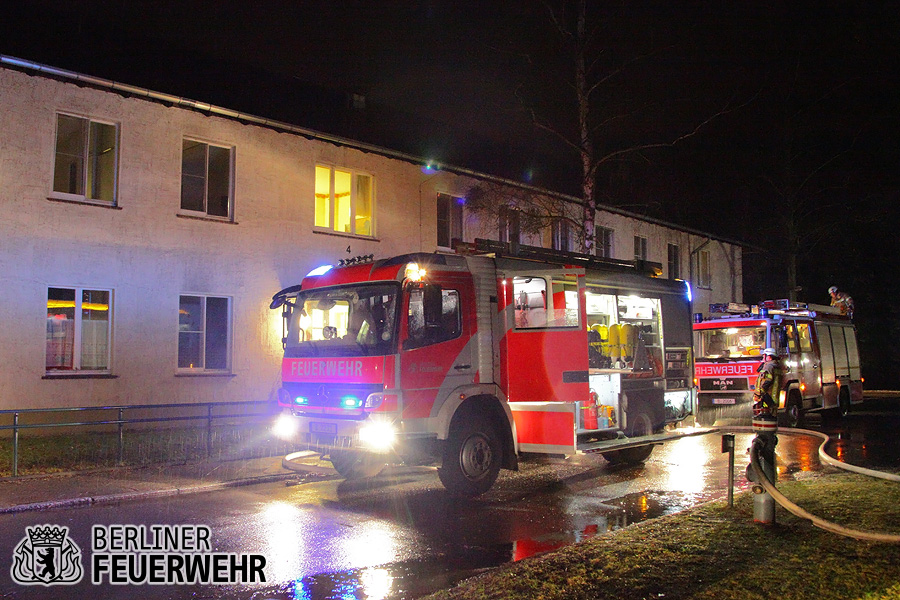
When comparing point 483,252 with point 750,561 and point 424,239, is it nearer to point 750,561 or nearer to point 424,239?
point 750,561

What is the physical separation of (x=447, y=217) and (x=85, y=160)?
9547 millimetres

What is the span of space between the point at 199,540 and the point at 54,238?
829 cm

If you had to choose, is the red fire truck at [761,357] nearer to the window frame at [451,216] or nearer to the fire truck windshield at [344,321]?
the window frame at [451,216]

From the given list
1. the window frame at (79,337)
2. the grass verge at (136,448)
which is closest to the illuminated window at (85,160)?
the window frame at (79,337)

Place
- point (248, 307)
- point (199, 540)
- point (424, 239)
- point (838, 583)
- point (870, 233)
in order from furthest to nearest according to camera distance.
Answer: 1. point (870, 233)
2. point (424, 239)
3. point (248, 307)
4. point (199, 540)
5. point (838, 583)

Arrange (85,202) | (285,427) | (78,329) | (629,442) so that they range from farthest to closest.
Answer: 1. (85,202)
2. (78,329)
3. (629,442)
4. (285,427)

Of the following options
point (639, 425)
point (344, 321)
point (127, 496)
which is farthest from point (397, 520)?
point (639, 425)

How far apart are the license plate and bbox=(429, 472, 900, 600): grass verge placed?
143 inches

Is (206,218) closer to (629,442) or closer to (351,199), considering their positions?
(351,199)

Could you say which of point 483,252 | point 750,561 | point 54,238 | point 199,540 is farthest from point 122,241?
point 750,561

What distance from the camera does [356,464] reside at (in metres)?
9.72

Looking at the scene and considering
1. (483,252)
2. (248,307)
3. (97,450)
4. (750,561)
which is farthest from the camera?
(248,307)

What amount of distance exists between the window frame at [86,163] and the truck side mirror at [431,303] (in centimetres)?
790

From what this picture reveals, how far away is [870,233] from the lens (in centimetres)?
3841
